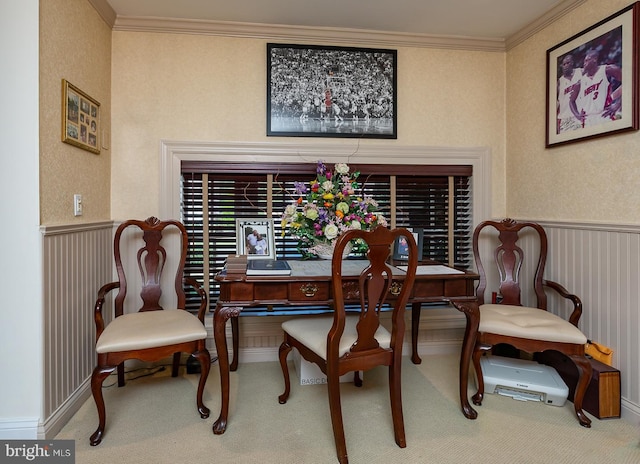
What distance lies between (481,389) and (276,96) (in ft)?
7.92

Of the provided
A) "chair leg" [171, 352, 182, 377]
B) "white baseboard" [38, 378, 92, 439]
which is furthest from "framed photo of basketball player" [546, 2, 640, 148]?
"white baseboard" [38, 378, 92, 439]

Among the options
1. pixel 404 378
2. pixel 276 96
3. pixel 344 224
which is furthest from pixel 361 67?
pixel 404 378

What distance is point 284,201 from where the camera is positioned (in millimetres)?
3113

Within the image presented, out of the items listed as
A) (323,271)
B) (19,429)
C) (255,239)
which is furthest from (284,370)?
(19,429)

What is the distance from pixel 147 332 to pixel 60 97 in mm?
1345

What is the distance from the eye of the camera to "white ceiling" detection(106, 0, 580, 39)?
2648 mm

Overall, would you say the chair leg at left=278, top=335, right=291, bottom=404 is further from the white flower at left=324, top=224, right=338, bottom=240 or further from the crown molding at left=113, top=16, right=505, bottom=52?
the crown molding at left=113, top=16, right=505, bottom=52

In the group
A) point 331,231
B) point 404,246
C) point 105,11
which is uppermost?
point 105,11

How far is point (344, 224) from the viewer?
2551 millimetres

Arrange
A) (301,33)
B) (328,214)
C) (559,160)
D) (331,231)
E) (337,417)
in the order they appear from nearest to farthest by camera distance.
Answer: (337,417) < (331,231) < (328,214) < (559,160) < (301,33)

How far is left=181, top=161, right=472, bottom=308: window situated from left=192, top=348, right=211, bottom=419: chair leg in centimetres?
93

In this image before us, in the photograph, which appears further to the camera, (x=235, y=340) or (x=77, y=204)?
(x=235, y=340)

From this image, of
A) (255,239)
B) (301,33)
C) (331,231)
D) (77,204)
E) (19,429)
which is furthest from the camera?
(301,33)

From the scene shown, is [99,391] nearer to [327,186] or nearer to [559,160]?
[327,186]
